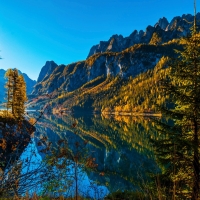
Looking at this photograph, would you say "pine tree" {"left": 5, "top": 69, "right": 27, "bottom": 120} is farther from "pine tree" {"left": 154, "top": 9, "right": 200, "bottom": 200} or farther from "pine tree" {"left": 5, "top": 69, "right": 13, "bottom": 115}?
"pine tree" {"left": 154, "top": 9, "right": 200, "bottom": 200}

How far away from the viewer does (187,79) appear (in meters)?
8.86

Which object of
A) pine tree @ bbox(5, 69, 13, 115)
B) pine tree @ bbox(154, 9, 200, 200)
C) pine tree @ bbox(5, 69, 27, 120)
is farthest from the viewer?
pine tree @ bbox(5, 69, 27, 120)

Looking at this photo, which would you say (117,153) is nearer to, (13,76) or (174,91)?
(13,76)

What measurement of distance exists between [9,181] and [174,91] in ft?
24.2

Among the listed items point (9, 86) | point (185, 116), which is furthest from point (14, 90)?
point (185, 116)

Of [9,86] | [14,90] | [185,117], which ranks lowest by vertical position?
[185,117]

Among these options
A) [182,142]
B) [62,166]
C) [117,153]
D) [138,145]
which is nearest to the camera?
[62,166]

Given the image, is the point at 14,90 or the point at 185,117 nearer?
the point at 185,117

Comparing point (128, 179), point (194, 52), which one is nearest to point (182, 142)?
point (194, 52)

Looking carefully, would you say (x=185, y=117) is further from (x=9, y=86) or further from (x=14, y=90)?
(x=14, y=90)

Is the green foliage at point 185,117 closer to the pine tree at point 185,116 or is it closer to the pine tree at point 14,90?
the pine tree at point 185,116

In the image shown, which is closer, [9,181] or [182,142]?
[9,181]

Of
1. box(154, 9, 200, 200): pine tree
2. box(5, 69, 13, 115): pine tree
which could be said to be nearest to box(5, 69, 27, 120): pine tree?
box(5, 69, 13, 115): pine tree

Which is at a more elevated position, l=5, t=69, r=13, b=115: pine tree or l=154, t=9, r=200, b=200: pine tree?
l=5, t=69, r=13, b=115: pine tree
